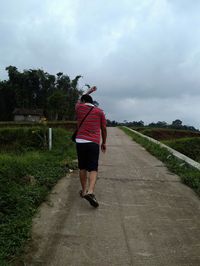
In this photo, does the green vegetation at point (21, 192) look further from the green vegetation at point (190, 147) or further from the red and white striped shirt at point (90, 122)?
the green vegetation at point (190, 147)

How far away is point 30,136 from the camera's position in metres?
14.7

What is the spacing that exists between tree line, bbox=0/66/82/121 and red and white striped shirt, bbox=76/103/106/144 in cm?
6610

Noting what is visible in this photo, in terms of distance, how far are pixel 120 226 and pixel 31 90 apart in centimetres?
7348

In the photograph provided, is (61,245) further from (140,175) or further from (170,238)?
(140,175)

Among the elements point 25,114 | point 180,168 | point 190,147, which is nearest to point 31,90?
point 25,114

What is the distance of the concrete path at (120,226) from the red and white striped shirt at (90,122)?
1.13 meters

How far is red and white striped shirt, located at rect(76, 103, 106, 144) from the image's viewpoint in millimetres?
6551

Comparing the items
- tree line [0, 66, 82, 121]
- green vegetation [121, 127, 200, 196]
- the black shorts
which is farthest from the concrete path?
tree line [0, 66, 82, 121]

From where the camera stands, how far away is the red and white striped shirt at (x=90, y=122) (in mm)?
6551

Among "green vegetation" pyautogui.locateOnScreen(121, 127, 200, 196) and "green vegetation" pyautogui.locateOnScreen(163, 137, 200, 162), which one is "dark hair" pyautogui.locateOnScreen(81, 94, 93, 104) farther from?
"green vegetation" pyautogui.locateOnScreen(163, 137, 200, 162)

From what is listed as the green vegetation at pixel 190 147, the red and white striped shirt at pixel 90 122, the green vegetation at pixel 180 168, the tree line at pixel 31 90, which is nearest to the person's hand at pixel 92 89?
the red and white striped shirt at pixel 90 122

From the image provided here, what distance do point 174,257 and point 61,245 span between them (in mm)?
1386

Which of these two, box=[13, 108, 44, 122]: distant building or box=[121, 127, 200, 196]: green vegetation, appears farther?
box=[13, 108, 44, 122]: distant building

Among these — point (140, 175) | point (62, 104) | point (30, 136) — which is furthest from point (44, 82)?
point (140, 175)
